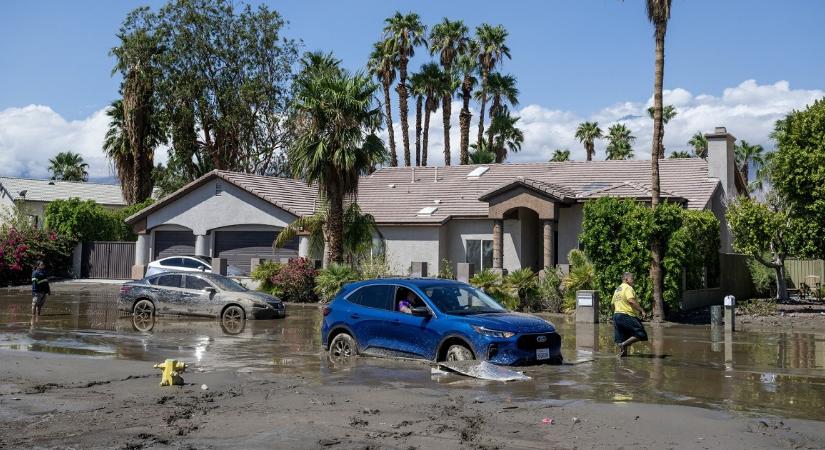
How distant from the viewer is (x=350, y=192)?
28.4m

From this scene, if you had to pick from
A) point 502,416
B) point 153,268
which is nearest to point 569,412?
point 502,416

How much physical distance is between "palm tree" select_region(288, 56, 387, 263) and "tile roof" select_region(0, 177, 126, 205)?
32.7 meters

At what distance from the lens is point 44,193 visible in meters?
55.2

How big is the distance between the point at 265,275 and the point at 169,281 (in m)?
7.78

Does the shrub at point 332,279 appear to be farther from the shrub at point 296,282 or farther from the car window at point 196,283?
the car window at point 196,283

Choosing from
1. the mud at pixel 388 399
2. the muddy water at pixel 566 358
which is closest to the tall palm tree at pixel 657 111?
the muddy water at pixel 566 358

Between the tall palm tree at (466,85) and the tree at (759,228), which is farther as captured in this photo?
the tall palm tree at (466,85)

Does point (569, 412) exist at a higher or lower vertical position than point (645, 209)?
lower

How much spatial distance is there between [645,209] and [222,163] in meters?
36.1

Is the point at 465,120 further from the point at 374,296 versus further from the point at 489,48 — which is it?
the point at 374,296

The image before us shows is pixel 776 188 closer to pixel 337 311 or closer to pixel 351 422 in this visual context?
pixel 337 311

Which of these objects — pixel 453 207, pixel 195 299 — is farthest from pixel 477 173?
pixel 195 299

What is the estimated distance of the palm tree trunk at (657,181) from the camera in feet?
75.0

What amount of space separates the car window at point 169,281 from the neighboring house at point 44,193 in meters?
31.0
